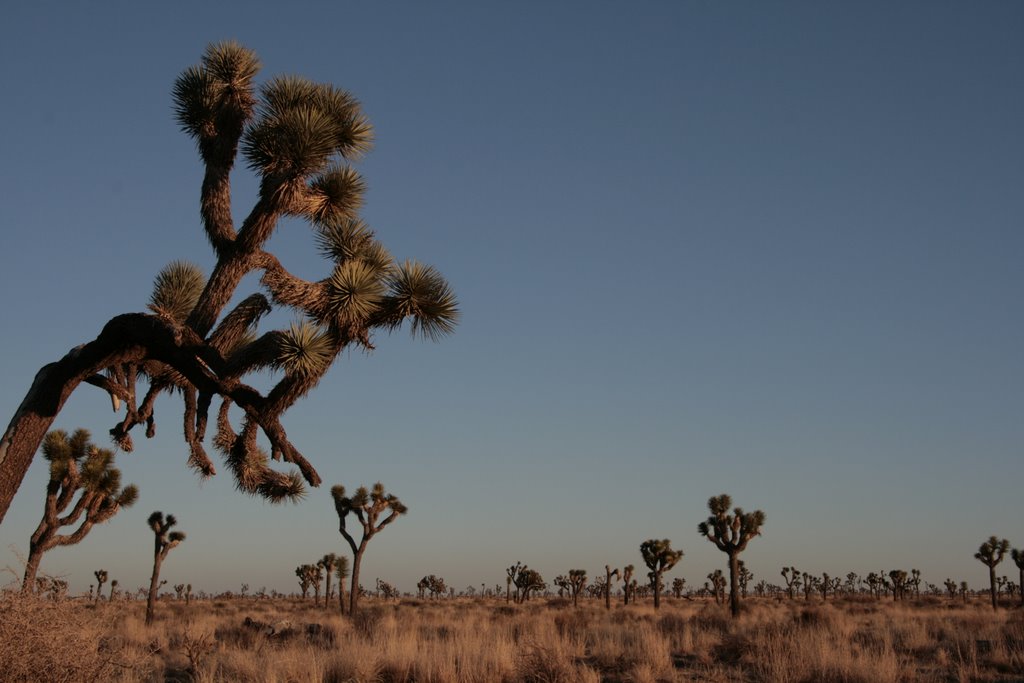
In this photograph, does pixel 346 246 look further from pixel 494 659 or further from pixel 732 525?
pixel 732 525

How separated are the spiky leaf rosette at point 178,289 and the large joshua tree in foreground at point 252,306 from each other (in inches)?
49.6

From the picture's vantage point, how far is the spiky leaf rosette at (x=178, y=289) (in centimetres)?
1224

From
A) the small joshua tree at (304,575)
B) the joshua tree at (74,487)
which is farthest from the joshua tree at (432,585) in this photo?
the joshua tree at (74,487)

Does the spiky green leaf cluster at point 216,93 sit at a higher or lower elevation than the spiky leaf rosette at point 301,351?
higher

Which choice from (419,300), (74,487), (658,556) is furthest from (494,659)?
(658,556)

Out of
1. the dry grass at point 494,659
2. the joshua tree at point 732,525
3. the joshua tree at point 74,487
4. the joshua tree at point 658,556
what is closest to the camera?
the dry grass at point 494,659

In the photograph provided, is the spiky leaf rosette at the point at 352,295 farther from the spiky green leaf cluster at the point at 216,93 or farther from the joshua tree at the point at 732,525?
the joshua tree at the point at 732,525

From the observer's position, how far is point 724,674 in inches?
513

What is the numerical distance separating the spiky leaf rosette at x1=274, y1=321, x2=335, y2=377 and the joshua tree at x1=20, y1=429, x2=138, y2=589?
47.6ft

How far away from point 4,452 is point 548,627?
1451cm

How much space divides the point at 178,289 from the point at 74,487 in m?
11.4

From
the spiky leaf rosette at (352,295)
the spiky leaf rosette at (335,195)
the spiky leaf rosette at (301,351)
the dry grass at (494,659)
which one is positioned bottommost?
the dry grass at (494,659)

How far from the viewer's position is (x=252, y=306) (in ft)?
32.8

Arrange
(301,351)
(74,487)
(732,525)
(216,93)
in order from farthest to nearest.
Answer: (732,525), (74,487), (216,93), (301,351)
